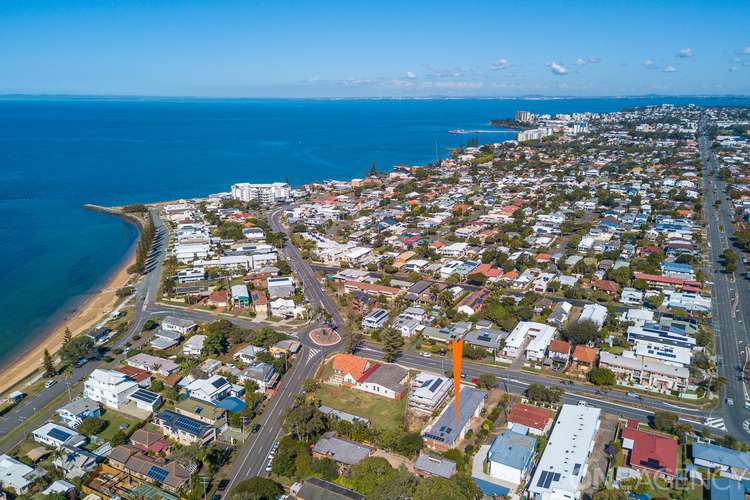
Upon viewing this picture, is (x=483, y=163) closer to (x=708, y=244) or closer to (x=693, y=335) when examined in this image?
(x=708, y=244)

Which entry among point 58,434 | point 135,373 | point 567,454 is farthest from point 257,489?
point 135,373

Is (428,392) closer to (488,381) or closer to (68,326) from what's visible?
(488,381)

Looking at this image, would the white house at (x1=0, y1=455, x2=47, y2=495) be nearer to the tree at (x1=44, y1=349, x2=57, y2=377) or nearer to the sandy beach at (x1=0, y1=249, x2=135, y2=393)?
the tree at (x1=44, y1=349, x2=57, y2=377)

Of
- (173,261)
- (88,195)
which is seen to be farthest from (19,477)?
(88,195)

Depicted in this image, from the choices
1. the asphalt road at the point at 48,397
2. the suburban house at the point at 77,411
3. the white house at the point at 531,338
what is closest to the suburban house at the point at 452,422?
the white house at the point at 531,338

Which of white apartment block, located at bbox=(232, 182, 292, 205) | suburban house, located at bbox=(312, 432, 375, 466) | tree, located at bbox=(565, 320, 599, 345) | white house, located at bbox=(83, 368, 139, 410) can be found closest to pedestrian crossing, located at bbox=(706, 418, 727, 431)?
tree, located at bbox=(565, 320, 599, 345)

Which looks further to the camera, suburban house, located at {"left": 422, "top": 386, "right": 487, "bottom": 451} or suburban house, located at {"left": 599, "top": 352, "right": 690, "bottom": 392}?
suburban house, located at {"left": 599, "top": 352, "right": 690, "bottom": 392}
